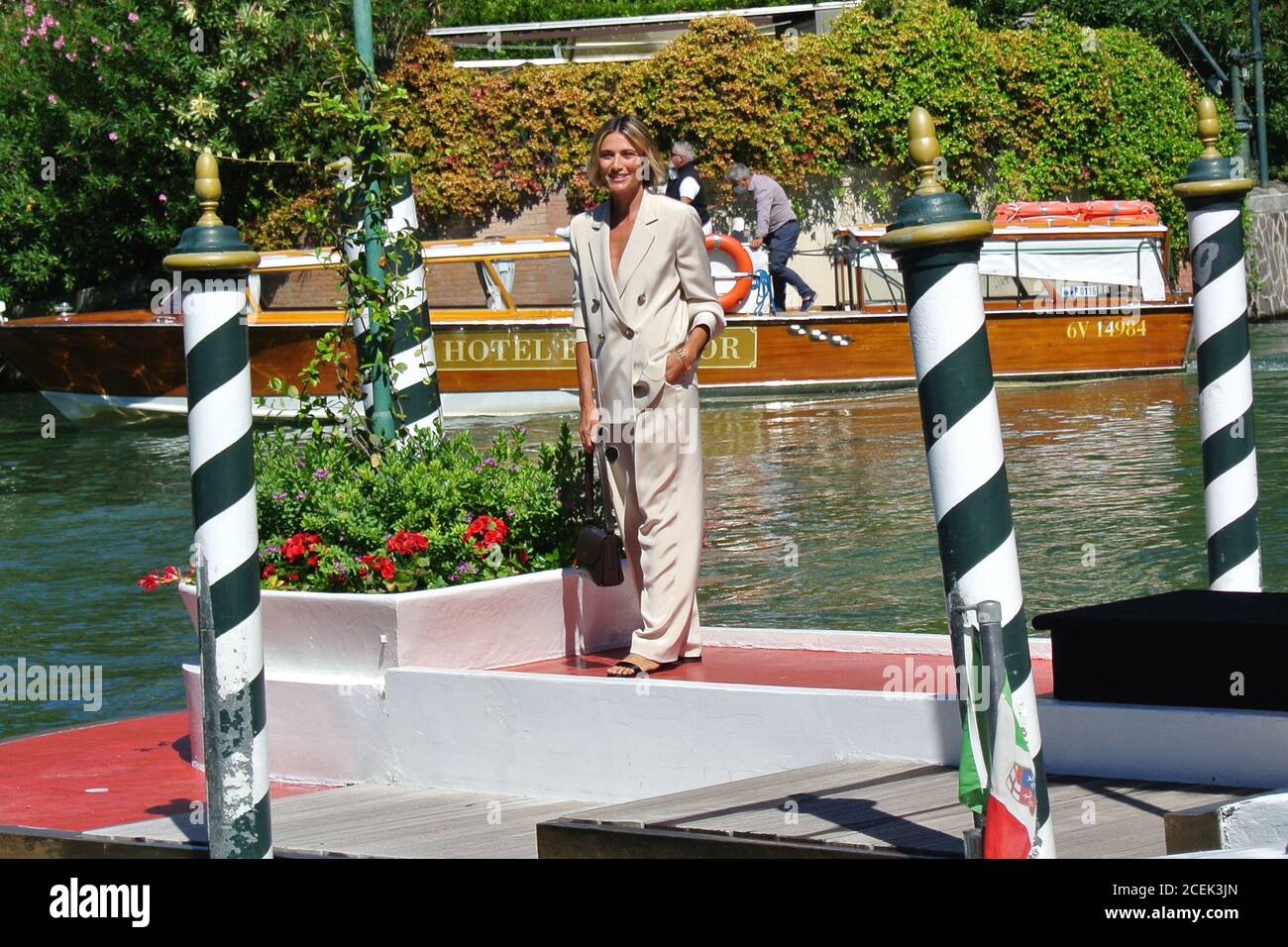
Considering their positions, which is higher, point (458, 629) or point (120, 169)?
point (120, 169)

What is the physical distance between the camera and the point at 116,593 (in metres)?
11.7

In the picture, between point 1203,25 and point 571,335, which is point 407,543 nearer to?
point 571,335

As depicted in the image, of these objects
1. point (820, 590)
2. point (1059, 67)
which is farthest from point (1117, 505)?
point (1059, 67)

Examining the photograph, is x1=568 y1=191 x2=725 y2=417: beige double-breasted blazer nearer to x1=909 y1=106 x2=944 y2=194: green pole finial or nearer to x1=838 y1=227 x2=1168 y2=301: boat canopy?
x1=909 y1=106 x2=944 y2=194: green pole finial

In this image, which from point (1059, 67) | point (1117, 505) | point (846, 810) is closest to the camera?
point (846, 810)

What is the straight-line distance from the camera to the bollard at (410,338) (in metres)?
8.29

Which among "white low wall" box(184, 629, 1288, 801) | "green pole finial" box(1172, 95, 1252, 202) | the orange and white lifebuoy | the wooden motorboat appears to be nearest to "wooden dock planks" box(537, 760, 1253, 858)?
"white low wall" box(184, 629, 1288, 801)

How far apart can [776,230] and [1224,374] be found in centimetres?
1473

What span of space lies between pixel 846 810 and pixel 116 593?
8.00 metres

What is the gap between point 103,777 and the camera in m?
7.07

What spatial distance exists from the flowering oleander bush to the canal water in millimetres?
2119

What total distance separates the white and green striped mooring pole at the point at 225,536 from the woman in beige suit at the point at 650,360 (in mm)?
1659

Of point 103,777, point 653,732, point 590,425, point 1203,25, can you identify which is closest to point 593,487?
point 590,425
